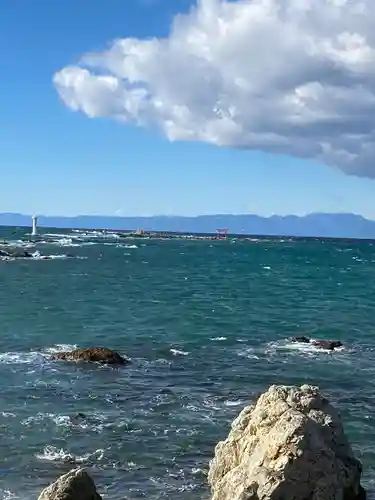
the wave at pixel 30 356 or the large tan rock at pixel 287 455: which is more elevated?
the large tan rock at pixel 287 455

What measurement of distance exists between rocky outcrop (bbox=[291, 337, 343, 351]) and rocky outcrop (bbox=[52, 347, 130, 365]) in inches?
592

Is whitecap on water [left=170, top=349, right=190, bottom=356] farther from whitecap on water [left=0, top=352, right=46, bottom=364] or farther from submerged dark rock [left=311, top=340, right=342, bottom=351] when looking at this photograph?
submerged dark rock [left=311, top=340, right=342, bottom=351]

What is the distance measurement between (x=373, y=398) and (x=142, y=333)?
2219cm

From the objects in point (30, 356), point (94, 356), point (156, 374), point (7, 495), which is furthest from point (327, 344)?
point (7, 495)

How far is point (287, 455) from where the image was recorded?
18.2 m

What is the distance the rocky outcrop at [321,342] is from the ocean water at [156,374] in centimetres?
91

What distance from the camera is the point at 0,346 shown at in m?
47.2

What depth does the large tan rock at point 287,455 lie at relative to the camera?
17953 millimetres

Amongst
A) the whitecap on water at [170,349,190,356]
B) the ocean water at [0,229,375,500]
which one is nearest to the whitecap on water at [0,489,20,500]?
the ocean water at [0,229,375,500]

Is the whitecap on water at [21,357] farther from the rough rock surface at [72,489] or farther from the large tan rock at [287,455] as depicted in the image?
the rough rock surface at [72,489]

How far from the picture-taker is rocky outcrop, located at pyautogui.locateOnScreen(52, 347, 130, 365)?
41.9m

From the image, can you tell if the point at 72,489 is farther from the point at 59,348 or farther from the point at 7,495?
the point at 59,348

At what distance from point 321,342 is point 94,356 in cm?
1764

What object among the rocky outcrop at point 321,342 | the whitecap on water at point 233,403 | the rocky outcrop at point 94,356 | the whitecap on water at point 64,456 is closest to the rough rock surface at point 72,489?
the whitecap on water at point 64,456
